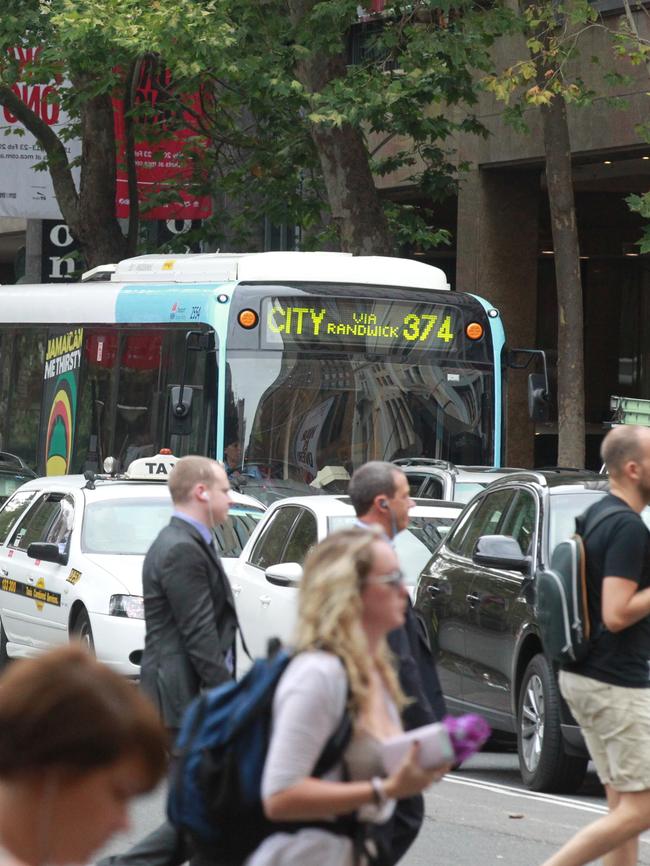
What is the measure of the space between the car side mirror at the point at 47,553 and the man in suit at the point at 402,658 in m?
7.69

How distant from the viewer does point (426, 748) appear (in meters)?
3.73

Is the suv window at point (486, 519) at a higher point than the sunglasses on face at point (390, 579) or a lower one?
lower

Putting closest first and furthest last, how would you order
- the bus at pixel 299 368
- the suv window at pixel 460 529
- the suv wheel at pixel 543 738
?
the suv wheel at pixel 543 738, the suv window at pixel 460 529, the bus at pixel 299 368

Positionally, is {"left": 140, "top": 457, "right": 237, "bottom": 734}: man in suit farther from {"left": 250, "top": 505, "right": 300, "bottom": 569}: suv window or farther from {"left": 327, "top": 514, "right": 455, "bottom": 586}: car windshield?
{"left": 327, "top": 514, "right": 455, "bottom": 586}: car windshield

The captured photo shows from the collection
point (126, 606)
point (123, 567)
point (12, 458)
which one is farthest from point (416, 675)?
point (12, 458)

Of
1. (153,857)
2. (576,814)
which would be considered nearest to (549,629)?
(153,857)

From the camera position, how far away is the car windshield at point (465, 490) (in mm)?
13867

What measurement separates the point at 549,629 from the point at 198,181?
63.2ft

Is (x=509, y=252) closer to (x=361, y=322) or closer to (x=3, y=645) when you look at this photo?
(x=361, y=322)

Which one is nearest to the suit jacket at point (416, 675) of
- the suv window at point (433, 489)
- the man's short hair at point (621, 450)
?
the man's short hair at point (621, 450)

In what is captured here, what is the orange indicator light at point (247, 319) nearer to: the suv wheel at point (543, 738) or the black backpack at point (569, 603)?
the suv wheel at point (543, 738)

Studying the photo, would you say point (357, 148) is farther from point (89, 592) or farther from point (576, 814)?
point (576, 814)

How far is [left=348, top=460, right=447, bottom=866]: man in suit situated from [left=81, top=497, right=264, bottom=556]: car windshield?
7834 mm

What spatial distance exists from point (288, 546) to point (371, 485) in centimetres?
651
